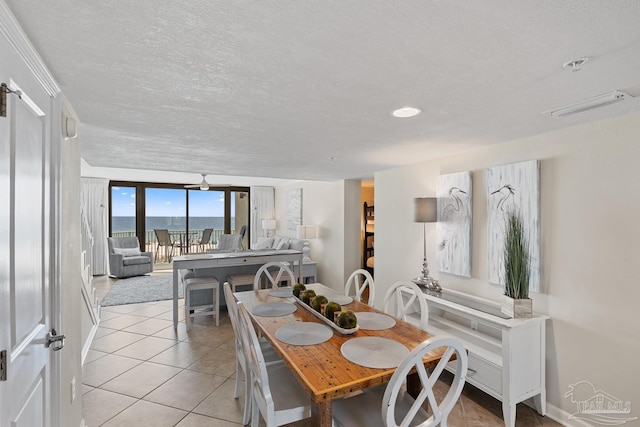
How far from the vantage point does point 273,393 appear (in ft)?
6.03

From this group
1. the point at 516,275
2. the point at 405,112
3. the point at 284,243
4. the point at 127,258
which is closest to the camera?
the point at 405,112

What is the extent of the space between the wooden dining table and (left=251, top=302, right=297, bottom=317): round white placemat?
103 millimetres

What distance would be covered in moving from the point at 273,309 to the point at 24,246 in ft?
5.52

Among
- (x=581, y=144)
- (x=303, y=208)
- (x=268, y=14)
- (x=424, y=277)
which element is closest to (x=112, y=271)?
(x=303, y=208)

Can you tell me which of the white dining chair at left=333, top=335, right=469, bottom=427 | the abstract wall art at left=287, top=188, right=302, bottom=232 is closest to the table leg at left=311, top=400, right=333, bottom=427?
the white dining chair at left=333, top=335, right=469, bottom=427

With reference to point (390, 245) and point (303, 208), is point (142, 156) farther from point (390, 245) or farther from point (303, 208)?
point (303, 208)

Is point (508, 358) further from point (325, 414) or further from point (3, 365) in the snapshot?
point (3, 365)

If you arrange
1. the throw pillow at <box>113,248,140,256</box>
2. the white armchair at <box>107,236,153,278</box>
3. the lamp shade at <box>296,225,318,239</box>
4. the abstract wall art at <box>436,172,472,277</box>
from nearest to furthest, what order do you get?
the abstract wall art at <box>436,172,472,277</box> → the lamp shade at <box>296,225,318,239</box> → the white armchair at <box>107,236,153,278</box> → the throw pillow at <box>113,248,140,256</box>

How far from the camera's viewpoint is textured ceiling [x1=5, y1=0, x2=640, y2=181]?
3.26 feet

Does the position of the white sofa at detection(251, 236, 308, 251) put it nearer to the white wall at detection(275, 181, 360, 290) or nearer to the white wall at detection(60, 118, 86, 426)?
the white wall at detection(275, 181, 360, 290)

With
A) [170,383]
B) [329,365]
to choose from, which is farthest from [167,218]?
[329,365]

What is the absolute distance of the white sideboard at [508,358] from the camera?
2.16m

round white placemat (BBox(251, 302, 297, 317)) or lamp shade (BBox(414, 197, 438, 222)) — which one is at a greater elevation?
lamp shade (BBox(414, 197, 438, 222))

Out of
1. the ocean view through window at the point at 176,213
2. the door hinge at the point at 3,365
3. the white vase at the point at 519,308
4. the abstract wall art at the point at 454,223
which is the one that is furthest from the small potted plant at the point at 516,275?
the ocean view through window at the point at 176,213
